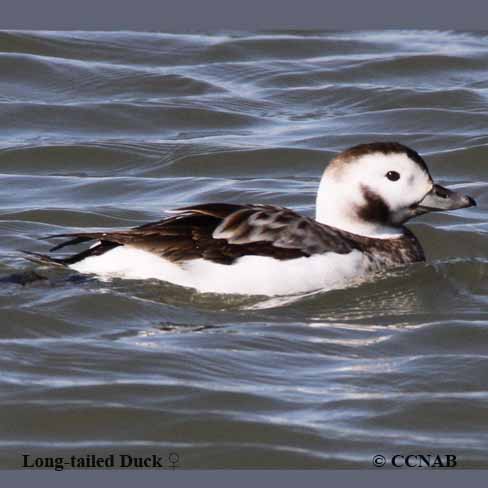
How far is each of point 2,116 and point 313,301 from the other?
5225 mm

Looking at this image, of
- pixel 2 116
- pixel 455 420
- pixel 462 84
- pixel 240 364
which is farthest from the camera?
pixel 462 84

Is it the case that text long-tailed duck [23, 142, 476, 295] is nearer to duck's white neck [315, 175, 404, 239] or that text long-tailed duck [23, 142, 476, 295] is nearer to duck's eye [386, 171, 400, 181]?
duck's white neck [315, 175, 404, 239]

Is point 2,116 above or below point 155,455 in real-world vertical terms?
above

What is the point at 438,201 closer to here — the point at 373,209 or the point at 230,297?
the point at 373,209

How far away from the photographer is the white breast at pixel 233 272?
8.52 m

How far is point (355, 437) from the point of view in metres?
6.78

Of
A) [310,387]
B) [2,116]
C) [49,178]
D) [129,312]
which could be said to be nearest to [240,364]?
[310,387]

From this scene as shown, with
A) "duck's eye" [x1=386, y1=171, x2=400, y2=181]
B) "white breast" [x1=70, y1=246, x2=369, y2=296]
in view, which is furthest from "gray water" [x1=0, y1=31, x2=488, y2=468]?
"duck's eye" [x1=386, y1=171, x2=400, y2=181]

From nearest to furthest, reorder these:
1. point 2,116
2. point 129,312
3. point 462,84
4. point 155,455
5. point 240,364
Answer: point 155,455 → point 240,364 → point 129,312 → point 2,116 → point 462,84

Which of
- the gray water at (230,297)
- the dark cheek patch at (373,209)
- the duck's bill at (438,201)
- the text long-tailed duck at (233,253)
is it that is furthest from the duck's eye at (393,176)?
the gray water at (230,297)

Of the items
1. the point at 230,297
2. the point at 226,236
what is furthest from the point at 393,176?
the point at 230,297

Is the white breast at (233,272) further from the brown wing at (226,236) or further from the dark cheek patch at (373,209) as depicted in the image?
the dark cheek patch at (373,209)

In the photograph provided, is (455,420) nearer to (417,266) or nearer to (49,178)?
(417,266)

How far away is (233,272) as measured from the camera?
27.9ft
